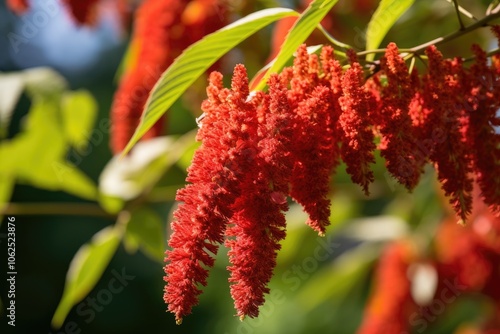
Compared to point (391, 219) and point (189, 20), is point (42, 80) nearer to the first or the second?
point (189, 20)

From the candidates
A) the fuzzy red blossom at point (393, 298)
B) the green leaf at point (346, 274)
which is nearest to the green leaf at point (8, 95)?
the fuzzy red blossom at point (393, 298)

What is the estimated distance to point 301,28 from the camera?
93 cm

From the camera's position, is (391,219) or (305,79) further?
(391,219)

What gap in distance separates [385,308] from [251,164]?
4.73 feet

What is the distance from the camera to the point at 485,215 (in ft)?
6.62

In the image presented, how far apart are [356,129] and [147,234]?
110 cm

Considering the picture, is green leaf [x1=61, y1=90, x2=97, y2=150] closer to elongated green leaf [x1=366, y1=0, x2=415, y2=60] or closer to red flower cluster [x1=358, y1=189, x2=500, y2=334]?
red flower cluster [x1=358, y1=189, x2=500, y2=334]

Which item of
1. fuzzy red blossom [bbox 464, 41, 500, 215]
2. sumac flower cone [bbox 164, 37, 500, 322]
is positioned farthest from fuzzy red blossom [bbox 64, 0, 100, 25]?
fuzzy red blossom [bbox 464, 41, 500, 215]

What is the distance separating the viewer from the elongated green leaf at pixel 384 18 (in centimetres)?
104

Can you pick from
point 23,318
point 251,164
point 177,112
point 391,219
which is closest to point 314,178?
point 251,164

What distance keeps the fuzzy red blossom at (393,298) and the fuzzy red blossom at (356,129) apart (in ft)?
4.31

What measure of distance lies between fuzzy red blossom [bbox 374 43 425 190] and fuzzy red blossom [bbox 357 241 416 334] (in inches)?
50.6

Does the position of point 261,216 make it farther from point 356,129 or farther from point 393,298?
point 393,298

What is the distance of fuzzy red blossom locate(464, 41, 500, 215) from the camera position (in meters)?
0.93
